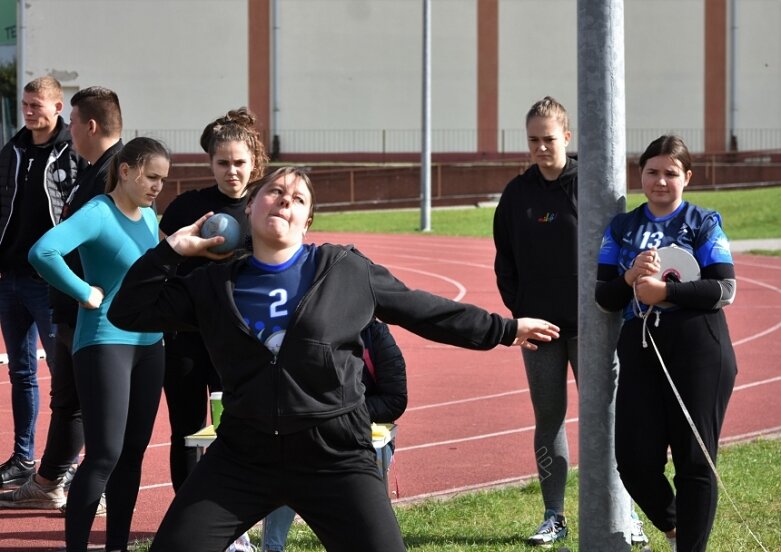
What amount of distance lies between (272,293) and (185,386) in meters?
2.03

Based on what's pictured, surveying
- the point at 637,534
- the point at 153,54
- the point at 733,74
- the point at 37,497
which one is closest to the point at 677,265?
the point at 637,534

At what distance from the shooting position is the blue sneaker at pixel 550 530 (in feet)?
19.6

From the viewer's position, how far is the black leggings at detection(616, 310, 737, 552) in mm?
4891

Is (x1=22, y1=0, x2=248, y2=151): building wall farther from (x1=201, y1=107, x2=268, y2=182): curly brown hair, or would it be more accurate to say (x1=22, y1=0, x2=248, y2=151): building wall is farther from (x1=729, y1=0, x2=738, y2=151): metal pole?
(x1=201, y1=107, x2=268, y2=182): curly brown hair

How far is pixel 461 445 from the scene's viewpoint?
338 inches

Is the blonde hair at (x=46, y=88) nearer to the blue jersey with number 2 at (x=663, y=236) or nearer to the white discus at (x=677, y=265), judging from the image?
the blue jersey with number 2 at (x=663, y=236)

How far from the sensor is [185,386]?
19.2ft

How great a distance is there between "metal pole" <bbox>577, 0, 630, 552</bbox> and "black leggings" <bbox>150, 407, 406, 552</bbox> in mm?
1289

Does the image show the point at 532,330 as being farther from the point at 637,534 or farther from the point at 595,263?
the point at 637,534

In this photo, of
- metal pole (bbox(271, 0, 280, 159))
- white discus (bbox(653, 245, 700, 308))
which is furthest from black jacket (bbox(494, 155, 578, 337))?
metal pole (bbox(271, 0, 280, 159))

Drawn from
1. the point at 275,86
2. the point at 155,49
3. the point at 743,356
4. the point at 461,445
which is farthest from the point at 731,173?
the point at 461,445

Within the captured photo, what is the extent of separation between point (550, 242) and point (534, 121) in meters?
0.59

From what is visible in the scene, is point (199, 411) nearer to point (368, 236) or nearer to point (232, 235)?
point (232, 235)

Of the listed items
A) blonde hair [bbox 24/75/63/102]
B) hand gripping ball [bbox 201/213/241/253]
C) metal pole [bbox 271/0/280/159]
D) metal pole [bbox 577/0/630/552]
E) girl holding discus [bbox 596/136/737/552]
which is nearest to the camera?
hand gripping ball [bbox 201/213/241/253]
